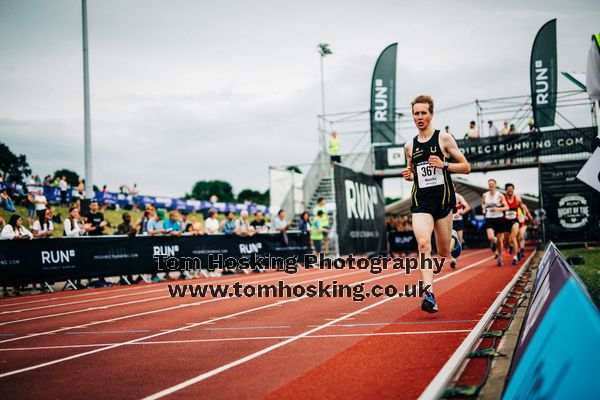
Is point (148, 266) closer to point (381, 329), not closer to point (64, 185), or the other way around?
point (381, 329)

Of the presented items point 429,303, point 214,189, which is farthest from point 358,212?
point 214,189

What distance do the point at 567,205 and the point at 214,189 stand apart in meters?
131

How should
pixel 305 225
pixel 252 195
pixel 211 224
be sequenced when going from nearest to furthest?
pixel 211 224, pixel 305 225, pixel 252 195

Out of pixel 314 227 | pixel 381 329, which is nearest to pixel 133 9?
pixel 314 227

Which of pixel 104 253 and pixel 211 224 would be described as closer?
pixel 104 253

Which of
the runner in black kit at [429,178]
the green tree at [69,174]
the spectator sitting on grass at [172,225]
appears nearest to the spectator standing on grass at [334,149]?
the spectator sitting on grass at [172,225]

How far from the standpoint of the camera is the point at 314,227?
71.3 ft

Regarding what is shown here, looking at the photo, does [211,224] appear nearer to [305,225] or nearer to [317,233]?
[317,233]

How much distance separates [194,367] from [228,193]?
14830 cm

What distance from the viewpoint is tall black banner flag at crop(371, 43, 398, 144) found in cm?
2727

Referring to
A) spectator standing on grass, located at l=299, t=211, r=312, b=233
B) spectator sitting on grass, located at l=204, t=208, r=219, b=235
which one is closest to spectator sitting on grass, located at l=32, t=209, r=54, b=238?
spectator sitting on grass, located at l=204, t=208, r=219, b=235

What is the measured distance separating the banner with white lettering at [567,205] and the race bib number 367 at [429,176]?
15.7 m

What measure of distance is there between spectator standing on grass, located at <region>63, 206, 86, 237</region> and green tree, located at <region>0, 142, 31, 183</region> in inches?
2400

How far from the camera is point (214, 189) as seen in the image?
14825 cm
